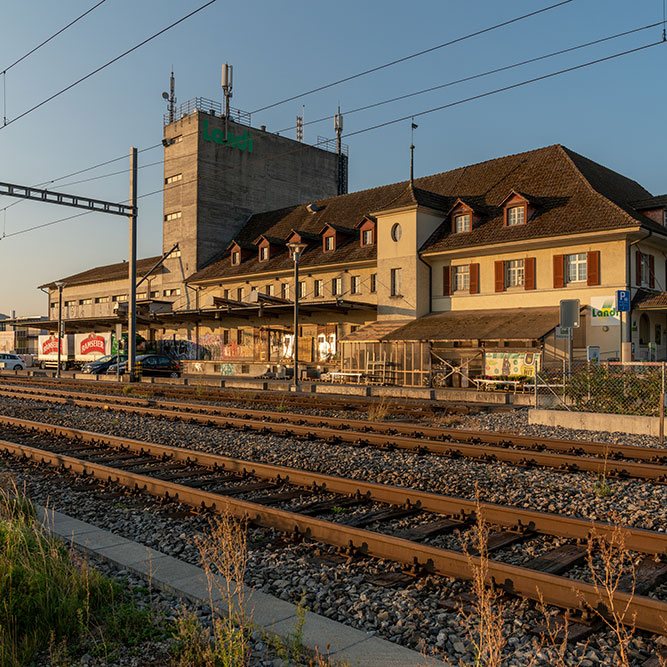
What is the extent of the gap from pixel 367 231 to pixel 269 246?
29.7ft

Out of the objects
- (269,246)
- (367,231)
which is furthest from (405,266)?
(269,246)

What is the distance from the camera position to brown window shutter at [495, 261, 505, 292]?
109ft

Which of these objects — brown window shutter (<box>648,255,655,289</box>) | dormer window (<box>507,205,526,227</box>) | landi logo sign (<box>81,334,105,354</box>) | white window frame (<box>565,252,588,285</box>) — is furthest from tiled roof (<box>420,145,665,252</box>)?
landi logo sign (<box>81,334,105,354</box>)

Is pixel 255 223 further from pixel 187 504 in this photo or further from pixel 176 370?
pixel 187 504

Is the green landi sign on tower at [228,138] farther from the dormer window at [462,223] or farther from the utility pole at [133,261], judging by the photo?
the dormer window at [462,223]

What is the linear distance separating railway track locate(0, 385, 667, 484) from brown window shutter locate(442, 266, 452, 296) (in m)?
19.8

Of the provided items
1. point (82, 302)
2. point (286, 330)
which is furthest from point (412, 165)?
point (82, 302)

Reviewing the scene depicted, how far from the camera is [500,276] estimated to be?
33156mm

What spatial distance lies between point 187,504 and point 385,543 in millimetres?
3144

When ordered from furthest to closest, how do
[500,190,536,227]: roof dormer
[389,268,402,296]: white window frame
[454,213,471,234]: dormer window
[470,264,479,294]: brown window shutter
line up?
[389,268,402,296]: white window frame, [454,213,471,234]: dormer window, [470,264,479,294]: brown window shutter, [500,190,536,227]: roof dormer

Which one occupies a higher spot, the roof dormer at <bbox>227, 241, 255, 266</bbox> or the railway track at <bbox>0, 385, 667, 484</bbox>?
the roof dormer at <bbox>227, 241, 255, 266</bbox>

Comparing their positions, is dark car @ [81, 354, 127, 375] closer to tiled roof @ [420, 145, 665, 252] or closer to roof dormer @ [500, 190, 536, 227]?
tiled roof @ [420, 145, 665, 252]

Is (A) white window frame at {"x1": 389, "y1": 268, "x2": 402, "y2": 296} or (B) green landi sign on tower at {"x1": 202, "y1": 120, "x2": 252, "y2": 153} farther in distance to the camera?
(B) green landi sign on tower at {"x1": 202, "y1": 120, "x2": 252, "y2": 153}

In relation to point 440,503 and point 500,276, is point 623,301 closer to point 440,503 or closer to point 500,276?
point 500,276
